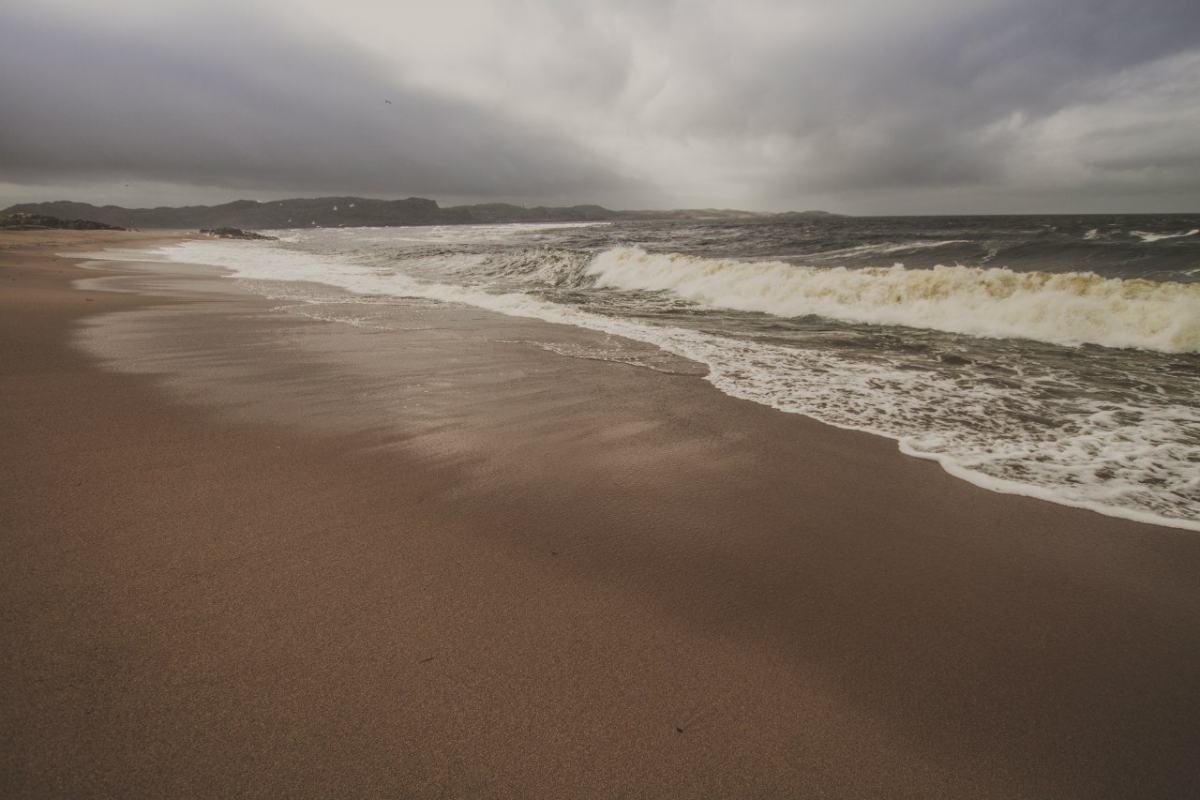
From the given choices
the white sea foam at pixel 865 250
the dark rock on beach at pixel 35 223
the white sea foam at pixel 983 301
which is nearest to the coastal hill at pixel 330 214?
the dark rock on beach at pixel 35 223

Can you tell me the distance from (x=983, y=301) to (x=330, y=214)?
185 metres

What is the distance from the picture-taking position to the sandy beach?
5.09 feet

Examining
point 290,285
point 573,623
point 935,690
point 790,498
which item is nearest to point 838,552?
point 790,498

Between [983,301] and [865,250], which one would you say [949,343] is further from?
[865,250]

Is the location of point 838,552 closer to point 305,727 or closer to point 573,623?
point 573,623

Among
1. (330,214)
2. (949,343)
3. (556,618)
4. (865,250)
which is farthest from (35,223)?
(330,214)

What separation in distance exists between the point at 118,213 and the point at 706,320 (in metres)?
201

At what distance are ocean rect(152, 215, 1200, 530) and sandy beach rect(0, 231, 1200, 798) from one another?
0.85 meters

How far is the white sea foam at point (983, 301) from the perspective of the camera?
8828 millimetres

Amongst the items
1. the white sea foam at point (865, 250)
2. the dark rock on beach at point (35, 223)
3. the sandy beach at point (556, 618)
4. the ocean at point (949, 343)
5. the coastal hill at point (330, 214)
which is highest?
the coastal hill at point (330, 214)

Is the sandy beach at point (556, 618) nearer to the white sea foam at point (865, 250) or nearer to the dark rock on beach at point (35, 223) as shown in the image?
the white sea foam at point (865, 250)

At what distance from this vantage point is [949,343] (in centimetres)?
851

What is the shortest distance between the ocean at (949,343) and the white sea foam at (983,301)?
1.4 inches

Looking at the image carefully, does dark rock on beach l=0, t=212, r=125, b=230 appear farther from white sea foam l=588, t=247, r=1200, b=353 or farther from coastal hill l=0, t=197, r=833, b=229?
coastal hill l=0, t=197, r=833, b=229
